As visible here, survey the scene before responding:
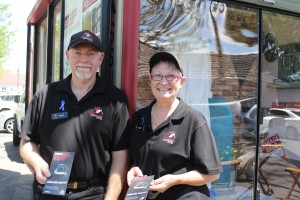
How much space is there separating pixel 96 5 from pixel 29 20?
4.21m

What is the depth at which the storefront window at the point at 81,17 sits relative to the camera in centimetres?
322

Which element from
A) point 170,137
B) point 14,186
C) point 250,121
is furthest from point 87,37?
point 14,186

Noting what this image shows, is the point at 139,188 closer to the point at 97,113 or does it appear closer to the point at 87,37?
the point at 97,113

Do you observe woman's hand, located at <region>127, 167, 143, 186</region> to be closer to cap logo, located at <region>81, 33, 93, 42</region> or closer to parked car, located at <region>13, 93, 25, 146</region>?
cap logo, located at <region>81, 33, 93, 42</region>

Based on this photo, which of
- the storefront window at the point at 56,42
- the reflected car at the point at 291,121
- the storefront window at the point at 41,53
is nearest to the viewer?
the reflected car at the point at 291,121

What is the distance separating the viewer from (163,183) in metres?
2.12

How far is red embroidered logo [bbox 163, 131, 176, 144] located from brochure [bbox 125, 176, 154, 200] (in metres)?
0.23

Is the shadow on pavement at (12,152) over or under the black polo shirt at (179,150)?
under

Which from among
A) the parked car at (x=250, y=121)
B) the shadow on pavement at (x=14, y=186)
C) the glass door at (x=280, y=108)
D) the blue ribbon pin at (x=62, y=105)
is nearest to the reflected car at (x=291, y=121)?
the glass door at (x=280, y=108)

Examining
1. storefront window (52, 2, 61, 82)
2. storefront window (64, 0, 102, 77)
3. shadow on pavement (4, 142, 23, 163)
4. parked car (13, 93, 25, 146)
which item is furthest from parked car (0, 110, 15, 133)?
storefront window (64, 0, 102, 77)

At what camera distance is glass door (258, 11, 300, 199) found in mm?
4223

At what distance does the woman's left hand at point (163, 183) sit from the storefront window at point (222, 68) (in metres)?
1.64

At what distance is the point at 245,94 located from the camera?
4.04 meters

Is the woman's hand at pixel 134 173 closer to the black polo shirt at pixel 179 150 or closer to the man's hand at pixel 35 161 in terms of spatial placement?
the black polo shirt at pixel 179 150
